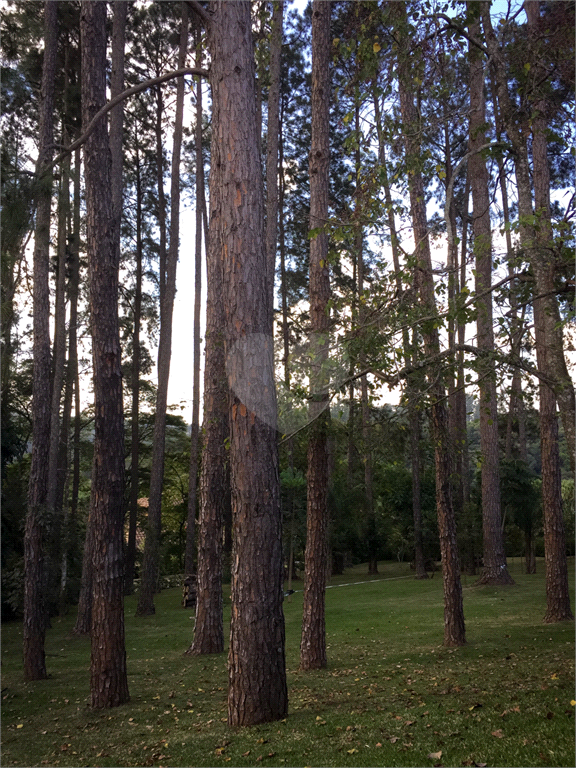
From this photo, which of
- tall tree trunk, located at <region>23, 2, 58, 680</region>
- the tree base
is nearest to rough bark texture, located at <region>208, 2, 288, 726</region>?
tall tree trunk, located at <region>23, 2, 58, 680</region>

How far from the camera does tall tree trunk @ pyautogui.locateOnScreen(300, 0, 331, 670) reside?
8.09m

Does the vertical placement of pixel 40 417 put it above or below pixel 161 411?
below

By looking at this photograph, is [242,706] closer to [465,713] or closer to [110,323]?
[465,713]

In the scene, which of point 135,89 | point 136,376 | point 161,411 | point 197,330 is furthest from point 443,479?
point 136,376

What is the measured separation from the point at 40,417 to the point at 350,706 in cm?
668

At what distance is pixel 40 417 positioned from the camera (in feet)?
33.4

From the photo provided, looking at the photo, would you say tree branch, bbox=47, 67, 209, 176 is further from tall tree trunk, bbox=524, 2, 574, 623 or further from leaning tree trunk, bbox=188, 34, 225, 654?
tall tree trunk, bbox=524, 2, 574, 623

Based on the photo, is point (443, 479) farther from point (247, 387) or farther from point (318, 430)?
point (247, 387)

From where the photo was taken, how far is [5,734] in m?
6.64

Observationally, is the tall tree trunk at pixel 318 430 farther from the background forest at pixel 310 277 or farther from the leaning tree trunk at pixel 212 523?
the leaning tree trunk at pixel 212 523

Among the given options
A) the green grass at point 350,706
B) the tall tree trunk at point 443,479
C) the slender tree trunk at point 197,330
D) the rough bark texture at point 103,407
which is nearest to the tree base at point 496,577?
the green grass at point 350,706

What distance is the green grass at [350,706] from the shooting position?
4375 millimetres

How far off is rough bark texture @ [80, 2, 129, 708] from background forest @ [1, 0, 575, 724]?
33 mm

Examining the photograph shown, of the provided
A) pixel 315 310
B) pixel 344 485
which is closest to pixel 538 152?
pixel 315 310
